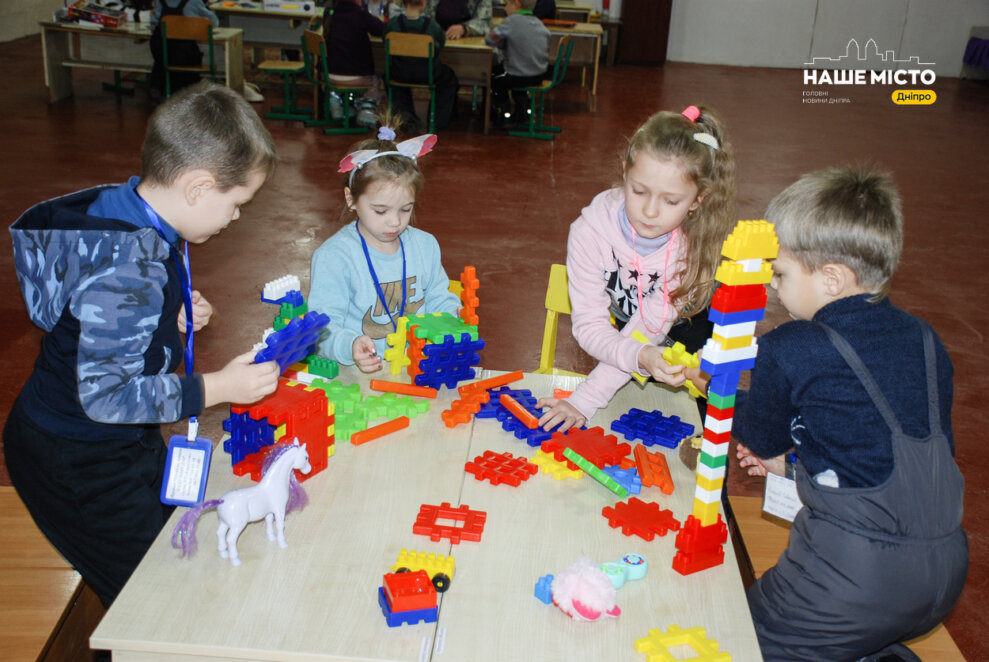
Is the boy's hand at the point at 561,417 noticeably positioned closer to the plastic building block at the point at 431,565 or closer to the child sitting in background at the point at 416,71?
the plastic building block at the point at 431,565

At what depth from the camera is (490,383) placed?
241cm

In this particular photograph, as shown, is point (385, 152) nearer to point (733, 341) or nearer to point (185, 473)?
point (185, 473)

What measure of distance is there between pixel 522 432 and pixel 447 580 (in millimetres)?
635

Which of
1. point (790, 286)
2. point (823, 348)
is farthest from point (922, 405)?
point (790, 286)

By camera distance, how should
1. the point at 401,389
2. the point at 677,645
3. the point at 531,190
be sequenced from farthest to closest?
1. the point at 531,190
2. the point at 401,389
3. the point at 677,645

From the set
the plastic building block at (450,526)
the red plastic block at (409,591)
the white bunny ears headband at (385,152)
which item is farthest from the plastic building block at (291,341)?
the white bunny ears headband at (385,152)

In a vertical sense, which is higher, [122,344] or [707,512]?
[122,344]

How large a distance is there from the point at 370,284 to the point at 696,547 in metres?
1.50

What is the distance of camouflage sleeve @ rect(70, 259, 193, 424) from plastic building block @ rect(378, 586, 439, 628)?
24.2 inches

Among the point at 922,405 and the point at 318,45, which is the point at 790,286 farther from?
the point at 318,45

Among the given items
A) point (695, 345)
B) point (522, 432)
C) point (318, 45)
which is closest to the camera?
point (522, 432)

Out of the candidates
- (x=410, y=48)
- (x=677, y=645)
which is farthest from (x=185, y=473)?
(x=410, y=48)

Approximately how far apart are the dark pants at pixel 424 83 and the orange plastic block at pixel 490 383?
6.75 metres

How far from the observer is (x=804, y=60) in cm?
1408
